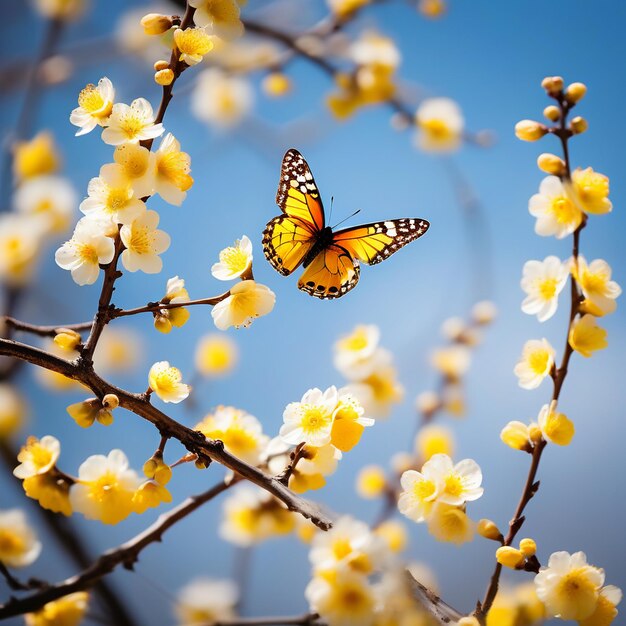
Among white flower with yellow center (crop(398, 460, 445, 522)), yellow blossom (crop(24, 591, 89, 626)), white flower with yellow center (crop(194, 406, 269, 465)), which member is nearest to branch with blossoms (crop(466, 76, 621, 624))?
white flower with yellow center (crop(398, 460, 445, 522))

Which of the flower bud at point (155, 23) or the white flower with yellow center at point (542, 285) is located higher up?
the flower bud at point (155, 23)

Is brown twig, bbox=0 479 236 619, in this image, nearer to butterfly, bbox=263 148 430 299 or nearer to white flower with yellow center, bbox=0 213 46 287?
butterfly, bbox=263 148 430 299

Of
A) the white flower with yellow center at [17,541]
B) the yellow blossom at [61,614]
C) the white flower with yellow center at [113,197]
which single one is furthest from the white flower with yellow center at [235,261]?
the white flower with yellow center at [17,541]

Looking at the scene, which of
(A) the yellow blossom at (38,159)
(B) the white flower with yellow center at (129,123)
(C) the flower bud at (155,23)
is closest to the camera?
(B) the white flower with yellow center at (129,123)

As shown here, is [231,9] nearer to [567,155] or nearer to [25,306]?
[567,155]

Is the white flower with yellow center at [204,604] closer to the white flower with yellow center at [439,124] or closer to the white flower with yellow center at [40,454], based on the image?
the white flower with yellow center at [40,454]

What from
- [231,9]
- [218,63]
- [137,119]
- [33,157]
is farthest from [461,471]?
[33,157]
